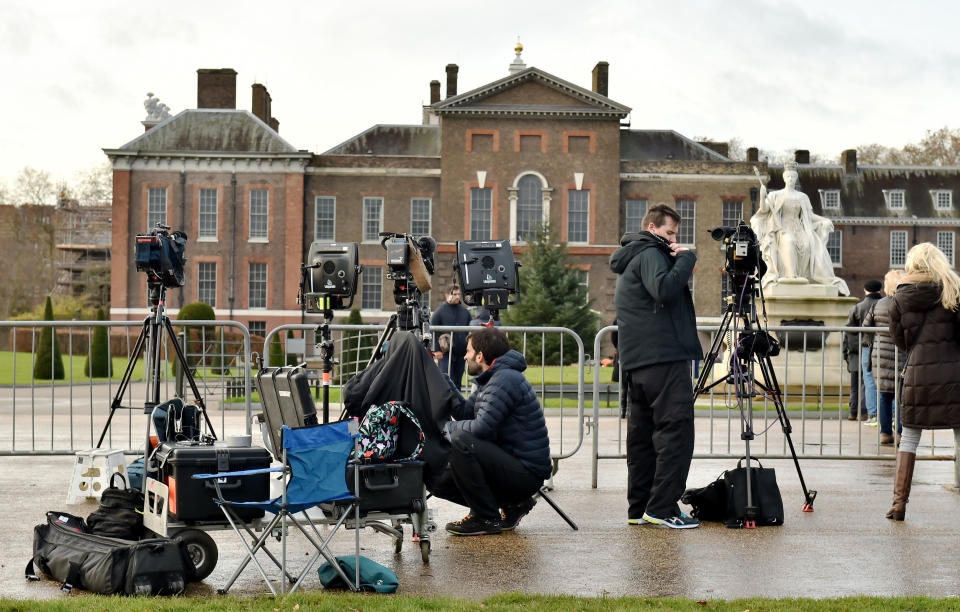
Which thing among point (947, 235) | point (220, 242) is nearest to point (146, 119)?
point (220, 242)

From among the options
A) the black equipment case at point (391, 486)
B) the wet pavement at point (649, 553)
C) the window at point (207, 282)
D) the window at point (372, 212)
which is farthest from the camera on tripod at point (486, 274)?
the window at point (207, 282)

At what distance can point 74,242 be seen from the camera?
75625 mm

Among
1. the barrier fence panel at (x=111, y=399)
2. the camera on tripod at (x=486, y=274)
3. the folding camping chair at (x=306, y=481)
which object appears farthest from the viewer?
the barrier fence panel at (x=111, y=399)

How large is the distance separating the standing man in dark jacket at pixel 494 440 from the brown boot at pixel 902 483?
252cm

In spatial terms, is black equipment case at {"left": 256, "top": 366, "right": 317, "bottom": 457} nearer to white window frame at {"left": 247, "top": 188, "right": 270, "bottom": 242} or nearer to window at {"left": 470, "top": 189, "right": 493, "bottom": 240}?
window at {"left": 470, "top": 189, "right": 493, "bottom": 240}

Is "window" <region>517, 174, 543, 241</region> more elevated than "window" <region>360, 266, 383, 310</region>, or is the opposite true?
"window" <region>517, 174, 543, 241</region>

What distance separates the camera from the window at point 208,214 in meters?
49.6

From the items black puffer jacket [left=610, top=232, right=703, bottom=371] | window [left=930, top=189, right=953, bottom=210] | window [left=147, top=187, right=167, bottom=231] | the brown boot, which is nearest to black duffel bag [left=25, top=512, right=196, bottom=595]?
black puffer jacket [left=610, top=232, right=703, bottom=371]

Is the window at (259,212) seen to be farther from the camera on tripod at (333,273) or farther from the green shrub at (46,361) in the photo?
the camera on tripod at (333,273)

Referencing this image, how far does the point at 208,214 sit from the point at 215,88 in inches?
235

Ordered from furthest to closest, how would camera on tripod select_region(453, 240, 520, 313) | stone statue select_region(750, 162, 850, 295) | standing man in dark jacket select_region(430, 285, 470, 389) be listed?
1. stone statue select_region(750, 162, 850, 295)
2. standing man in dark jacket select_region(430, 285, 470, 389)
3. camera on tripod select_region(453, 240, 520, 313)

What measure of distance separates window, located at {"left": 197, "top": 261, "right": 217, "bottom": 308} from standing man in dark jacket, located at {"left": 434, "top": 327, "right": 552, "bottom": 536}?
4386 cm

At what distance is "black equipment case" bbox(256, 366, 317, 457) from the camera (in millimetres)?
6047

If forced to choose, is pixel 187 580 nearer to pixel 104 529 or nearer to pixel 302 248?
pixel 104 529
